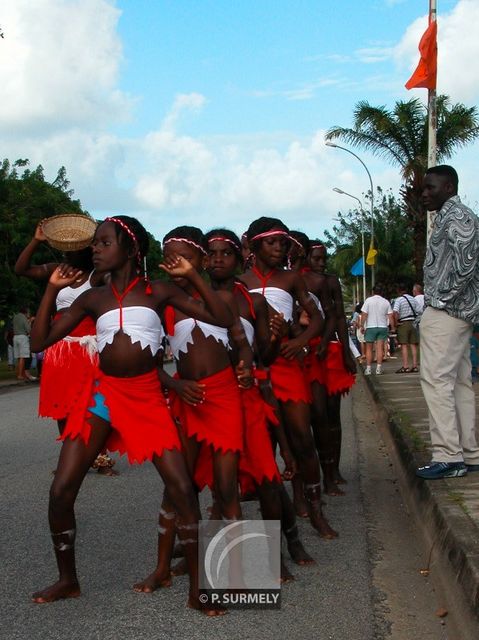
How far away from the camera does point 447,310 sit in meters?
6.48

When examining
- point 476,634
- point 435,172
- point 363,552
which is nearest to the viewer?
point 476,634

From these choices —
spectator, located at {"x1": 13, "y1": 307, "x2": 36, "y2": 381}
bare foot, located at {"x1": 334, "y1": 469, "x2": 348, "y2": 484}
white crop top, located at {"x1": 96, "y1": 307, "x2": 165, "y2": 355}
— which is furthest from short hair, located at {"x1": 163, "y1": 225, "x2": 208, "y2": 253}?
spectator, located at {"x1": 13, "y1": 307, "x2": 36, "y2": 381}

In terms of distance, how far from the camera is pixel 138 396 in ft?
15.6

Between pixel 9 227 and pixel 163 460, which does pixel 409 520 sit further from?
pixel 9 227

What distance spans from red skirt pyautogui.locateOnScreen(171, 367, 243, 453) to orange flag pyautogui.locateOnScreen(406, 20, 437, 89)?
14.4m

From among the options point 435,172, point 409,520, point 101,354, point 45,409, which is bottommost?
point 409,520

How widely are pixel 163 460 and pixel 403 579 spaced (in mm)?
1714

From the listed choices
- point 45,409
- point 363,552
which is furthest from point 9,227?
point 363,552

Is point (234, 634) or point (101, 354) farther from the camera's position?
point (101, 354)

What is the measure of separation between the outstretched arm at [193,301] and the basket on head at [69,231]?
1.31 m

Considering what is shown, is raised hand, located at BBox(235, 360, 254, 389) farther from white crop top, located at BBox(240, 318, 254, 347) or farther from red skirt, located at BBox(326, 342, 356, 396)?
red skirt, located at BBox(326, 342, 356, 396)

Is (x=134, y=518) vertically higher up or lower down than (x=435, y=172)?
lower down

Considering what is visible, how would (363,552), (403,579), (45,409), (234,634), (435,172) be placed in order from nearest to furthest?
(234,634) < (403,579) < (363,552) < (435,172) < (45,409)

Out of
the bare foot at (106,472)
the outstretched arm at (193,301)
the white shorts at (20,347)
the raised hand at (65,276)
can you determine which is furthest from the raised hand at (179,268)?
the white shorts at (20,347)
